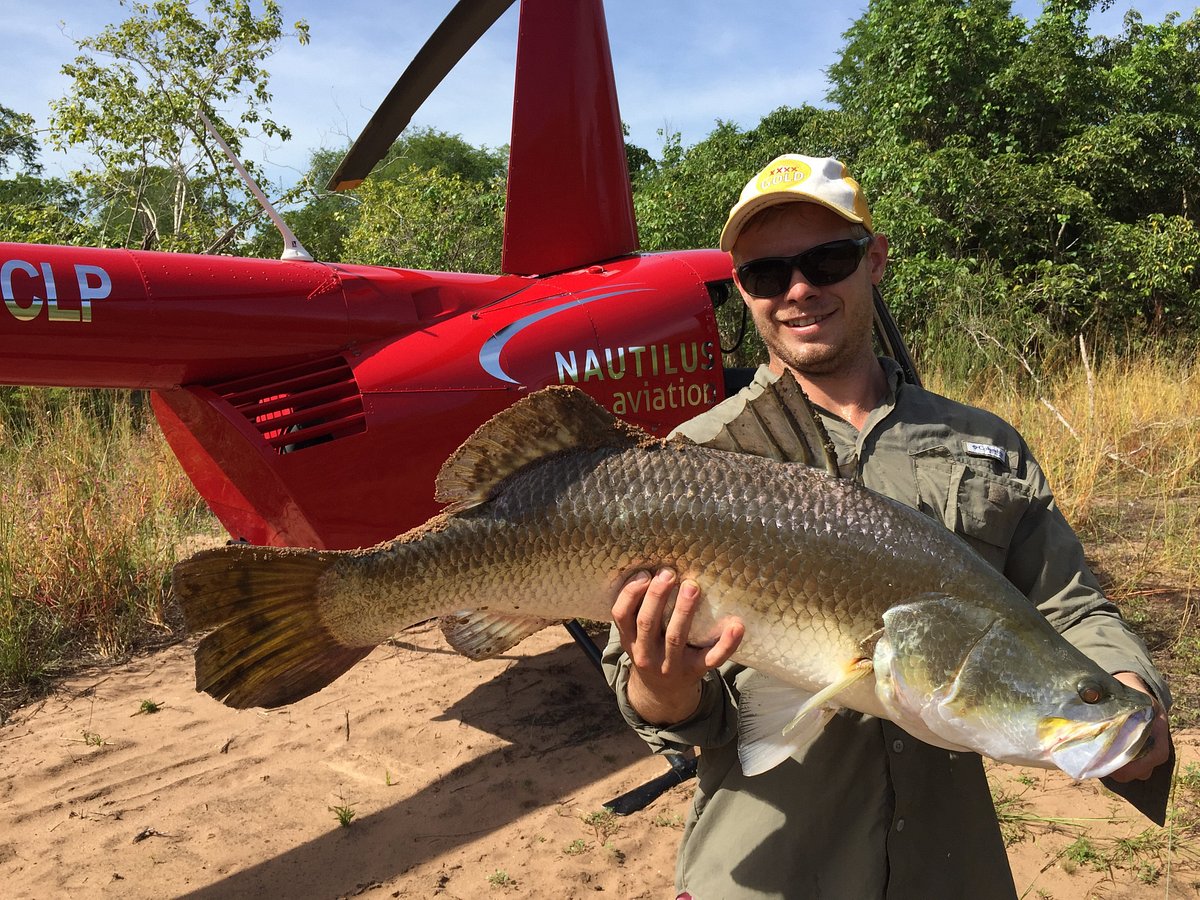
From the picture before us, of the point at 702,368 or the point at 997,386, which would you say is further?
the point at 997,386

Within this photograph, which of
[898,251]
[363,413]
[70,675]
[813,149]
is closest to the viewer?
[363,413]

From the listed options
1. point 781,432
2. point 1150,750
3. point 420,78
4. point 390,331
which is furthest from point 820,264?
point 420,78

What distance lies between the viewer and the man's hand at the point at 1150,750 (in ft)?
5.35

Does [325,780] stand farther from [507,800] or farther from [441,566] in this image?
[441,566]

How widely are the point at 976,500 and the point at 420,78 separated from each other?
11.2 ft

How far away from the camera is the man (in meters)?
1.87

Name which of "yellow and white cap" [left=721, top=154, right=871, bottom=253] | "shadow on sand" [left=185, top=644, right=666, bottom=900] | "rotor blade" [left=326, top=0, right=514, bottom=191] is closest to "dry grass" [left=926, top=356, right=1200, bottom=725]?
"shadow on sand" [left=185, top=644, right=666, bottom=900]

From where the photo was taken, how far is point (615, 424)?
1.87 meters

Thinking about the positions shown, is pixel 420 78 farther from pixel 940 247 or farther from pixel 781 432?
pixel 940 247

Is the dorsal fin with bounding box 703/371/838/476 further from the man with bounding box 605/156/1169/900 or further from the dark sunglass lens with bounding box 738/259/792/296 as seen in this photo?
the dark sunglass lens with bounding box 738/259/792/296

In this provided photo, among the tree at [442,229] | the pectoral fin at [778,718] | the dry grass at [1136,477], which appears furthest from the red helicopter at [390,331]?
the tree at [442,229]

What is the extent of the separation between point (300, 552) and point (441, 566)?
30 centimetres

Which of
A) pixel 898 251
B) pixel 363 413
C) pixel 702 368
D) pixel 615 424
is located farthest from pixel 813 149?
pixel 615 424

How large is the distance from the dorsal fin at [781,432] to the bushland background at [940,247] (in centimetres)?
380
